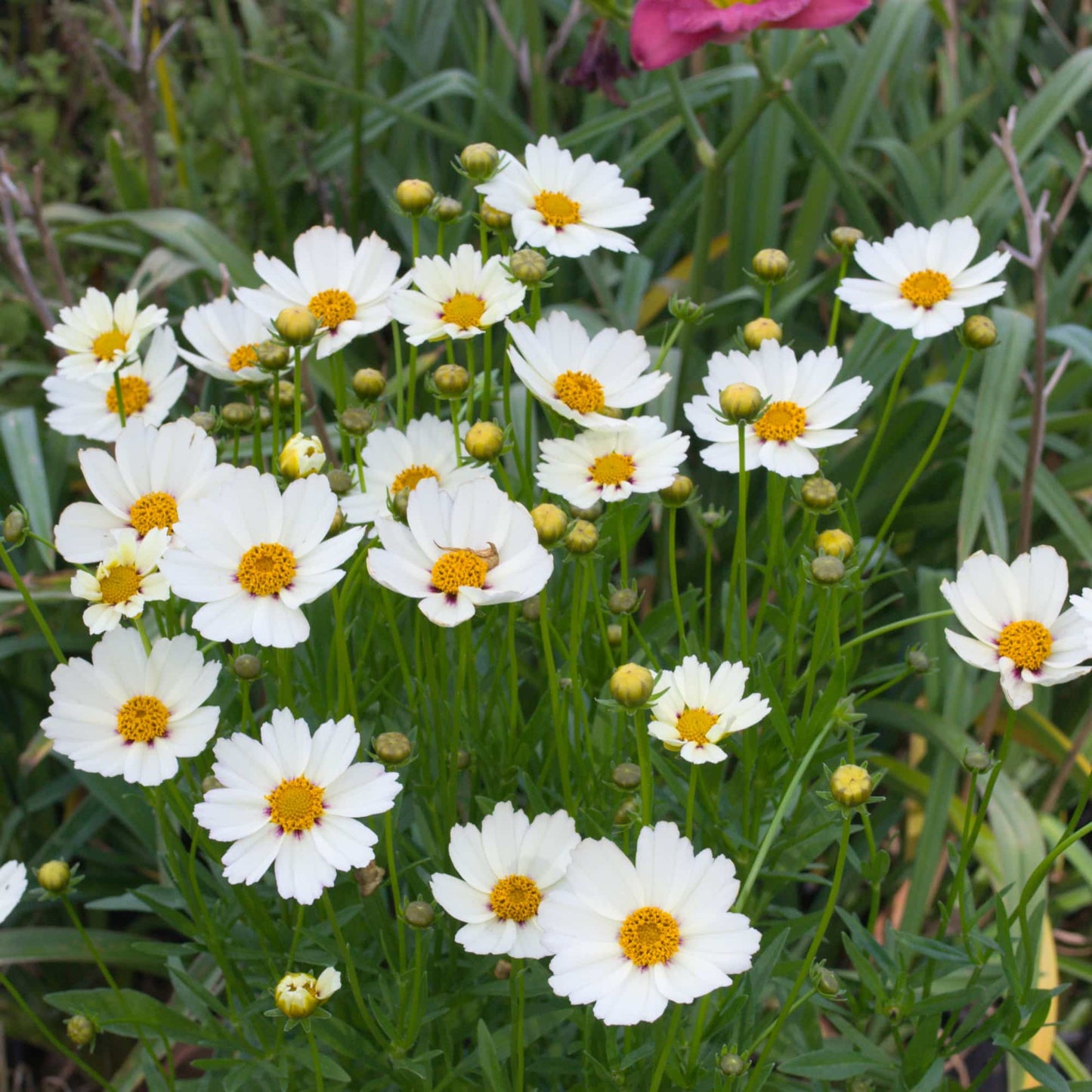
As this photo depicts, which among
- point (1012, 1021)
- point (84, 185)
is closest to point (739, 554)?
point (1012, 1021)

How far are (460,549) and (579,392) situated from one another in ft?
0.54

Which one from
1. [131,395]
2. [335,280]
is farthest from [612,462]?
[131,395]

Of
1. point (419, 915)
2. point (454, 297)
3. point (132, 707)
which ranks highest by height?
point (454, 297)

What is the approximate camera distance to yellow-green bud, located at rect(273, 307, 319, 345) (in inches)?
28.0

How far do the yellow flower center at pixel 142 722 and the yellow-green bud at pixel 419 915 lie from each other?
158 millimetres

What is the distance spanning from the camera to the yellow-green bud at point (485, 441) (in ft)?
2.36

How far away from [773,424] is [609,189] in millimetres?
202

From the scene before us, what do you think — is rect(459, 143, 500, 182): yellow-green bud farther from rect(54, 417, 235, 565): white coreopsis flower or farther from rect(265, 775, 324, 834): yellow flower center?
rect(265, 775, 324, 834): yellow flower center

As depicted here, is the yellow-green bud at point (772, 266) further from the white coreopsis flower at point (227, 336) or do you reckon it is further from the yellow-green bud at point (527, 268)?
the white coreopsis flower at point (227, 336)

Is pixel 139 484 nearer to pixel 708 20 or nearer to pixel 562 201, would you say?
pixel 562 201

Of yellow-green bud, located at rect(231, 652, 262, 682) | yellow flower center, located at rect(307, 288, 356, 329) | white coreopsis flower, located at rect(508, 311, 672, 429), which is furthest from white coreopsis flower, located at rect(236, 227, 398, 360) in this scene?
yellow-green bud, located at rect(231, 652, 262, 682)

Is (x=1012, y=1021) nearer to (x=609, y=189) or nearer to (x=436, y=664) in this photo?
(x=436, y=664)

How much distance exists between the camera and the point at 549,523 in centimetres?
69

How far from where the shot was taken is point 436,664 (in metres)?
0.77
